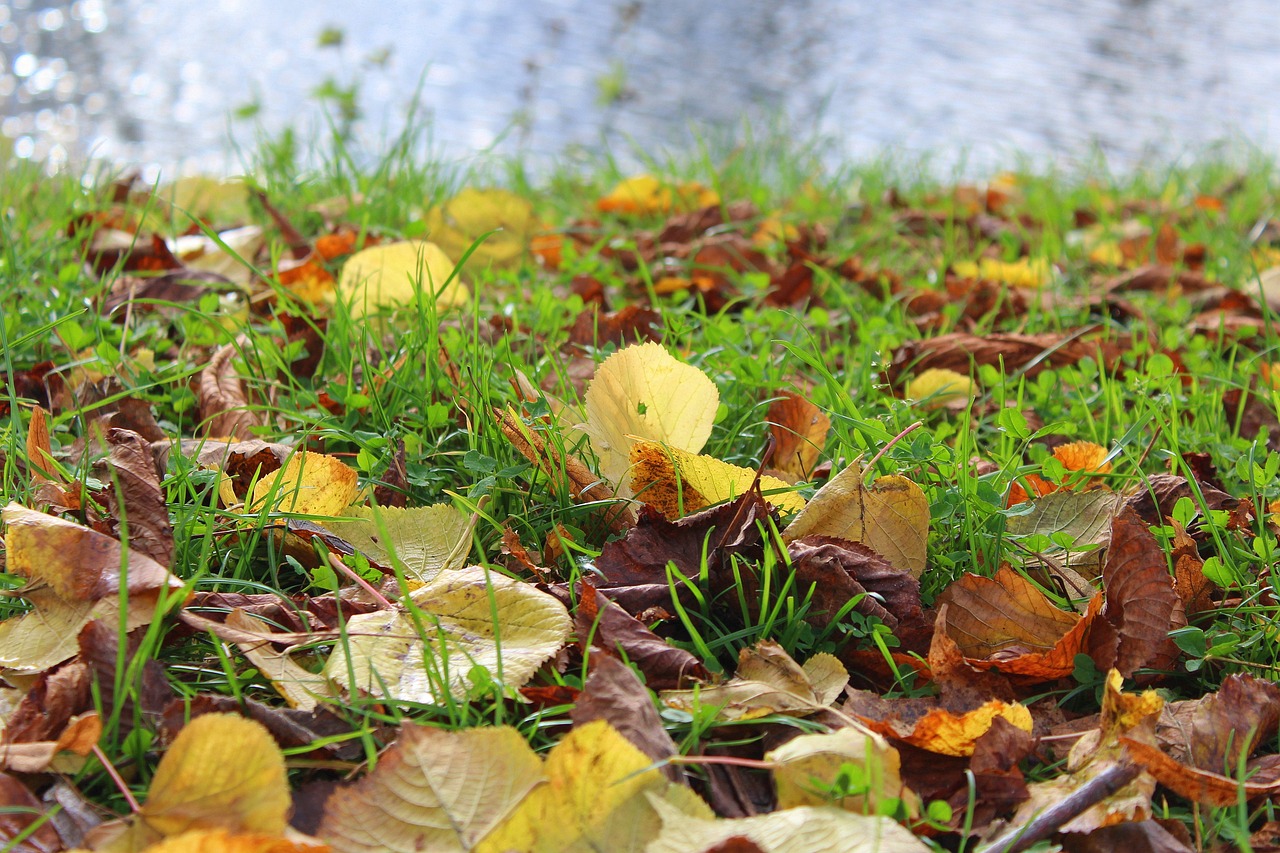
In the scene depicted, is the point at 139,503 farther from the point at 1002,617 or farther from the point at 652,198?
the point at 652,198

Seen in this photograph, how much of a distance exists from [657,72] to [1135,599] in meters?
6.54

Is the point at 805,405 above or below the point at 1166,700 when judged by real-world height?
above

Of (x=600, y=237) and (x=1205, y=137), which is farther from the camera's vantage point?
(x=1205, y=137)

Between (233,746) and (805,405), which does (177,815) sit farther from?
(805,405)

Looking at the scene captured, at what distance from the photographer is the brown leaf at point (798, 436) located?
4.46 feet

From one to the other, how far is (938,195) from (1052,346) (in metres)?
1.65

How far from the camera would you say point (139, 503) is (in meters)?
1.06

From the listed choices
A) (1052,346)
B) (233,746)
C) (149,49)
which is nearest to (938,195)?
(1052,346)

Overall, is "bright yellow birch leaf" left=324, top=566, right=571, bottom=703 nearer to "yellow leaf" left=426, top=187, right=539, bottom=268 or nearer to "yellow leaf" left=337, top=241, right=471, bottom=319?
"yellow leaf" left=337, top=241, right=471, bottom=319

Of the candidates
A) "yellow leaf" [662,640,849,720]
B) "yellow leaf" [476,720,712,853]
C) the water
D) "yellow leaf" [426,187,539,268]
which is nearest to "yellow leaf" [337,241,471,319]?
"yellow leaf" [426,187,539,268]

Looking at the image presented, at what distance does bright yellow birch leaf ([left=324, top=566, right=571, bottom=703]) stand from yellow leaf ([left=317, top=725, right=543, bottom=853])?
99 mm

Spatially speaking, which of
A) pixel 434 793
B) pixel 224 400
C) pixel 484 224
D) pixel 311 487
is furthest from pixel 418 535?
pixel 484 224

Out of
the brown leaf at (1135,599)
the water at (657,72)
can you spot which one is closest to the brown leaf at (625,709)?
the brown leaf at (1135,599)

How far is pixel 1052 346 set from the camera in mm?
1843
